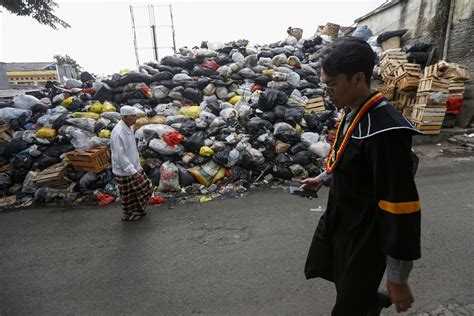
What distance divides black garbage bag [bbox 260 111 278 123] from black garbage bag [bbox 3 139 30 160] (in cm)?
468

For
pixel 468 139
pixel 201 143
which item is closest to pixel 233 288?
pixel 201 143

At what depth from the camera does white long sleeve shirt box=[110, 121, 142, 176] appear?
341cm

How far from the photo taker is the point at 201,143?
16.6ft

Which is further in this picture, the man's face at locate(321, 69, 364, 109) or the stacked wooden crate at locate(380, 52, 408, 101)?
the stacked wooden crate at locate(380, 52, 408, 101)

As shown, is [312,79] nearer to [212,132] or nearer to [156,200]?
[212,132]

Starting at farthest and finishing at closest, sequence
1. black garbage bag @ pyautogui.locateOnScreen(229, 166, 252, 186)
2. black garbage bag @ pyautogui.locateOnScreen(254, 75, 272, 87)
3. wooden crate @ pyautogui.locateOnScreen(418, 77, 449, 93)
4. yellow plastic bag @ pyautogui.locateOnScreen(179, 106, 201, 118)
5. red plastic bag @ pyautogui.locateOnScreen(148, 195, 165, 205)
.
Result: black garbage bag @ pyautogui.locateOnScreen(254, 75, 272, 87) < wooden crate @ pyautogui.locateOnScreen(418, 77, 449, 93) < yellow plastic bag @ pyautogui.locateOnScreen(179, 106, 201, 118) < black garbage bag @ pyautogui.locateOnScreen(229, 166, 252, 186) < red plastic bag @ pyautogui.locateOnScreen(148, 195, 165, 205)

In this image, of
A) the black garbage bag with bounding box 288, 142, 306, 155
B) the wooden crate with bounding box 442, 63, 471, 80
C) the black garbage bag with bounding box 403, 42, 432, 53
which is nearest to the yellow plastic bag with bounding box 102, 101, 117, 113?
the black garbage bag with bounding box 288, 142, 306, 155

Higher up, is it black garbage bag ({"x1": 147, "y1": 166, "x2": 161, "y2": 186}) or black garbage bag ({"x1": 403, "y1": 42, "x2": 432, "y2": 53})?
black garbage bag ({"x1": 403, "y1": 42, "x2": 432, "y2": 53})

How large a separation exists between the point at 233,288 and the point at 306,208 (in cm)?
170

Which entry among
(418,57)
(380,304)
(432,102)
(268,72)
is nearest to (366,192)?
(380,304)

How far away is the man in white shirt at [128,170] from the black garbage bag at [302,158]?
2.56 metres

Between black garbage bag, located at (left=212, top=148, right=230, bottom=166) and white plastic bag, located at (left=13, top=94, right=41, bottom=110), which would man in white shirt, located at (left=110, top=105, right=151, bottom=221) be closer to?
black garbage bag, located at (left=212, top=148, right=230, bottom=166)

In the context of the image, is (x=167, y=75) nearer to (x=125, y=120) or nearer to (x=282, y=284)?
(x=125, y=120)

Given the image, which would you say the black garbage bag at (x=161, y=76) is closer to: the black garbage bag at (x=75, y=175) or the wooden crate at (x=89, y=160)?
the wooden crate at (x=89, y=160)
